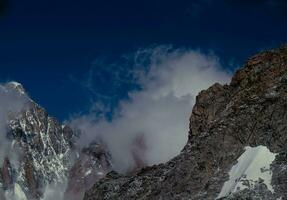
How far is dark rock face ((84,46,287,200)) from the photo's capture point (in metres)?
106

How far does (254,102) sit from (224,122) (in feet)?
18.2

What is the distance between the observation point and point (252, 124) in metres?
114

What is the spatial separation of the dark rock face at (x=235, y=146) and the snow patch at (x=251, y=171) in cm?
76

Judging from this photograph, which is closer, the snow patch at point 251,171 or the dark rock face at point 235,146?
the snow patch at point 251,171

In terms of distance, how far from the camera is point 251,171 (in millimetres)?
104812

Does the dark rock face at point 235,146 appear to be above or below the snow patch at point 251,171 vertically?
above

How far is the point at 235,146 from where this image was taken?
114188 millimetres

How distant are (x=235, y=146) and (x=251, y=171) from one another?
9857 millimetres

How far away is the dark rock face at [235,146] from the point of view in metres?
106

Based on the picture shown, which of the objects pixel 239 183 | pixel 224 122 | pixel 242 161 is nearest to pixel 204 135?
pixel 224 122

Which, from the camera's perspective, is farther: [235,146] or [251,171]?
[235,146]

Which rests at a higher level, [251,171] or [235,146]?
[235,146]

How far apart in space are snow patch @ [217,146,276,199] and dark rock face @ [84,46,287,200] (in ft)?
2.50

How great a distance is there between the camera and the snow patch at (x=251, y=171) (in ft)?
333
